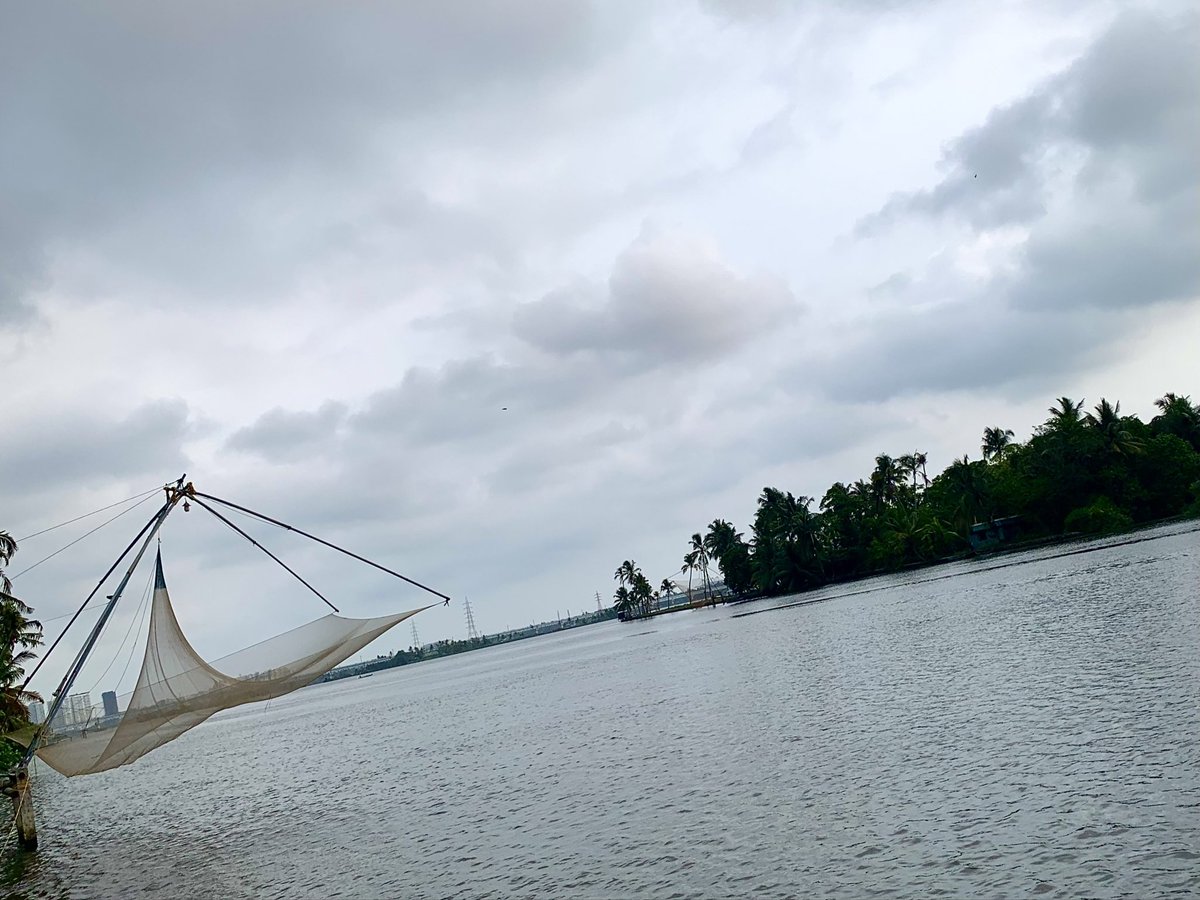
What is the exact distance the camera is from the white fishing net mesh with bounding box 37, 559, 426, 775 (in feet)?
62.7

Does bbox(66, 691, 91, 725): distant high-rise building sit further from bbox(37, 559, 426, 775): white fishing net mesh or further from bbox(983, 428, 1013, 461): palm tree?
bbox(983, 428, 1013, 461): palm tree

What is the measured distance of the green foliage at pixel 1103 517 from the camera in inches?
3159

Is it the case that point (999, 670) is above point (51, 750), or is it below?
below

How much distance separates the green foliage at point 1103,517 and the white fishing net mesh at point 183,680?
75552mm

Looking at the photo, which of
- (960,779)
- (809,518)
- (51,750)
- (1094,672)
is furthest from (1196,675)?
(809,518)

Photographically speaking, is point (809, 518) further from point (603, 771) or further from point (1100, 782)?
point (1100, 782)

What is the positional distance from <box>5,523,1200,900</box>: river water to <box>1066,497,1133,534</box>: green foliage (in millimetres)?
45998

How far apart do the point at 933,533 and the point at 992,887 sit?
335ft

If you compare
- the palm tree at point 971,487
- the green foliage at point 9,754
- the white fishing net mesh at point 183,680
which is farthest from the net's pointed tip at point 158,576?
the palm tree at point 971,487

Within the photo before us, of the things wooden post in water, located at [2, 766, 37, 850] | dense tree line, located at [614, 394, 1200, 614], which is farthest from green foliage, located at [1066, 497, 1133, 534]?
wooden post in water, located at [2, 766, 37, 850]

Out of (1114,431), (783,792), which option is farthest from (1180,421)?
(783,792)

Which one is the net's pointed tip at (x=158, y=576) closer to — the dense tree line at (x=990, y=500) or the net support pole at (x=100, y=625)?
the net support pole at (x=100, y=625)

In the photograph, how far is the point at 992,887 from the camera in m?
9.65

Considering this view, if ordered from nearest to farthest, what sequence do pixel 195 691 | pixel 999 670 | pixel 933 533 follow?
pixel 195 691
pixel 999 670
pixel 933 533
